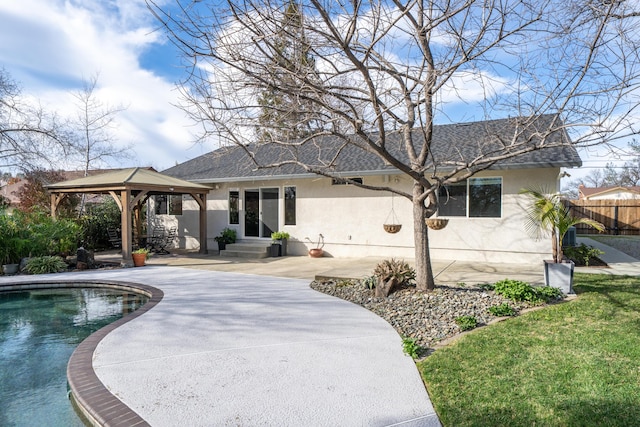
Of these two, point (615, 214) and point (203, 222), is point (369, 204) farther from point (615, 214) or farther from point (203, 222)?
point (615, 214)

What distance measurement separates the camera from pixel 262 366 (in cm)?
418

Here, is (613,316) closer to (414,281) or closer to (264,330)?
(414,281)

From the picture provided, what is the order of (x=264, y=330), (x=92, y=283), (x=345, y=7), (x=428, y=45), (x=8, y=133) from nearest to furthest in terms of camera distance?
(x=345, y=7) < (x=264, y=330) < (x=428, y=45) < (x=92, y=283) < (x=8, y=133)

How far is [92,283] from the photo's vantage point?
9.39 m

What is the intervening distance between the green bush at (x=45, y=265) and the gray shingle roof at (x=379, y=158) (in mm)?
5258

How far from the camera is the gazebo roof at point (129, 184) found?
12.0 metres

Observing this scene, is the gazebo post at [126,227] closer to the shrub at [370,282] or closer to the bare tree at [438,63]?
the bare tree at [438,63]

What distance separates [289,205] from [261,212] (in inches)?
47.7

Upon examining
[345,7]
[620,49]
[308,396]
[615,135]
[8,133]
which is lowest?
[308,396]

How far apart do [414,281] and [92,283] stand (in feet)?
24.6

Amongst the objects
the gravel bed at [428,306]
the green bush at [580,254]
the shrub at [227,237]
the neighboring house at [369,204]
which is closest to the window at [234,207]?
the neighboring house at [369,204]

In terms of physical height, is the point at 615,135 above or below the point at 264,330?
above

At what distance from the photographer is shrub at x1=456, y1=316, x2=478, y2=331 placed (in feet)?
17.3

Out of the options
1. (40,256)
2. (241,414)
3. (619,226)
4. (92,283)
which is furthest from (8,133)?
(619,226)
